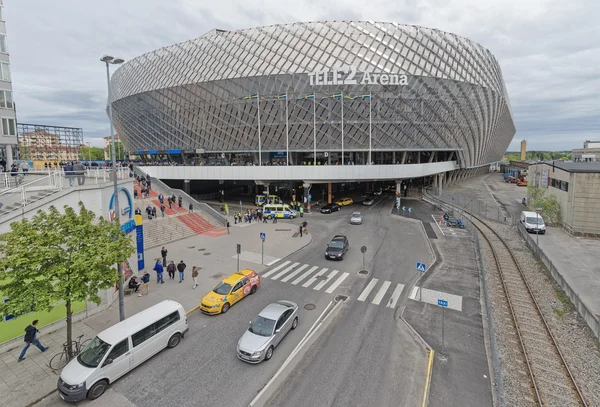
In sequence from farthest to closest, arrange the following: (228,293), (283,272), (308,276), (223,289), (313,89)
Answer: (313,89), (283,272), (308,276), (223,289), (228,293)

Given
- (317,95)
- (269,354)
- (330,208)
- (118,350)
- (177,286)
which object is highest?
(317,95)

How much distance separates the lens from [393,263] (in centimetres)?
2198

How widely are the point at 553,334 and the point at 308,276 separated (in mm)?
12800

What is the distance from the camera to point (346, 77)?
46812 millimetres

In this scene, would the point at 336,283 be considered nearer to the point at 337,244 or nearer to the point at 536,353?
the point at 337,244

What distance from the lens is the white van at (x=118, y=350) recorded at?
920 cm

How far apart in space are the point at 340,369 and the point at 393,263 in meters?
12.7

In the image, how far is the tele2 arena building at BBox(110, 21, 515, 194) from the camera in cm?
4759

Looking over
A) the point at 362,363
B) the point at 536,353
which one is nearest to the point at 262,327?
the point at 362,363

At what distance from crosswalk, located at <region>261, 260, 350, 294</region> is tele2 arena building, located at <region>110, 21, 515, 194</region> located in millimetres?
23526

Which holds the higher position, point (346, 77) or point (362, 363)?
point (346, 77)

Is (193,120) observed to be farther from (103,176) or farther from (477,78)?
(477,78)

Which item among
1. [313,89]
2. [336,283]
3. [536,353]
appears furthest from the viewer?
[313,89]

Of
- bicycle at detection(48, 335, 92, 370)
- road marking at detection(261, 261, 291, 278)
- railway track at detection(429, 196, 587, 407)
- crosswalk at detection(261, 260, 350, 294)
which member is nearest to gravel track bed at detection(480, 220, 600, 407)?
railway track at detection(429, 196, 587, 407)
